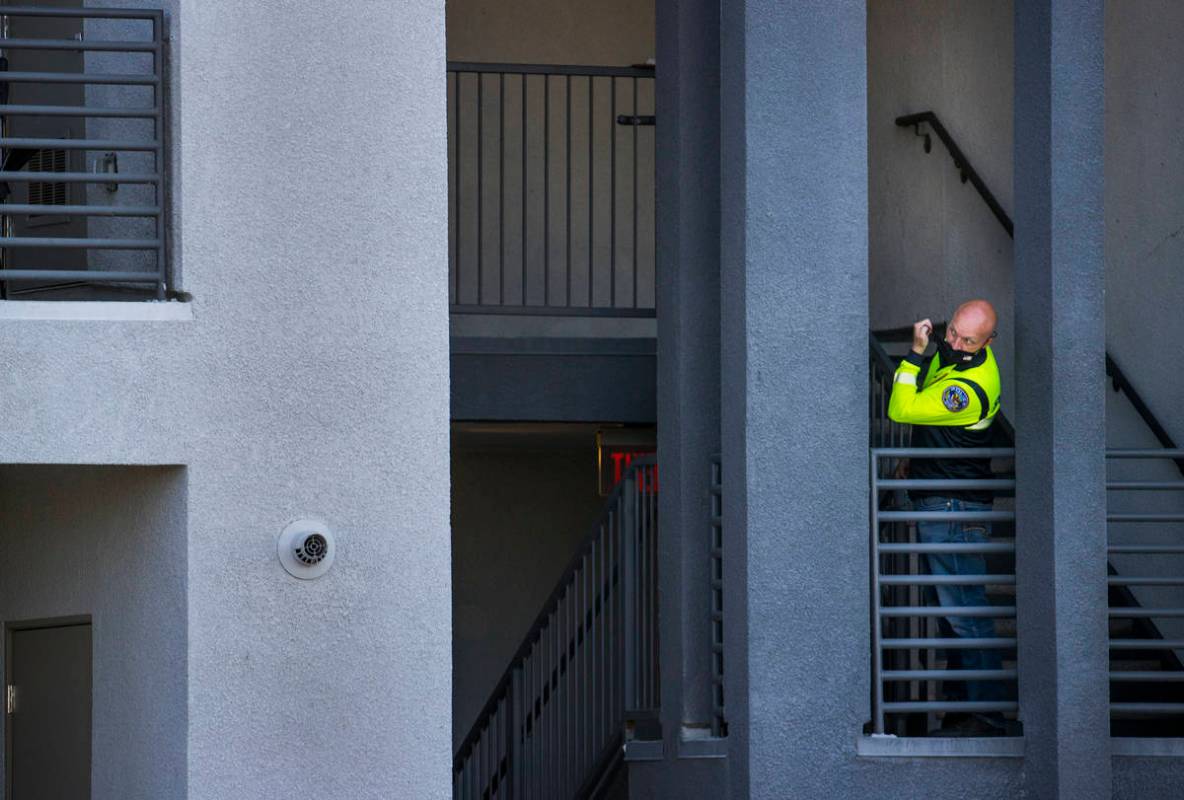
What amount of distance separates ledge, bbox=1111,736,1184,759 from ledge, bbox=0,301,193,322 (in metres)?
4.31

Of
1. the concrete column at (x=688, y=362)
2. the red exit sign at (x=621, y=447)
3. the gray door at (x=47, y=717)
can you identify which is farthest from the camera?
the red exit sign at (x=621, y=447)

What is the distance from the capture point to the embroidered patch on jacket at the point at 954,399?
7.94 meters

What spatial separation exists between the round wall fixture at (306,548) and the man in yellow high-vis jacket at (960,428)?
8.89ft

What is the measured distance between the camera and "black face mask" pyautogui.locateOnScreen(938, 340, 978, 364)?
805cm

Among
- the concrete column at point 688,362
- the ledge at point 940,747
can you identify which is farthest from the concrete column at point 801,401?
the concrete column at point 688,362

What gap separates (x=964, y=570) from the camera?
8.04m

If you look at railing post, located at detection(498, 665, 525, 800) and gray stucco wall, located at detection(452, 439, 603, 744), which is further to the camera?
gray stucco wall, located at detection(452, 439, 603, 744)

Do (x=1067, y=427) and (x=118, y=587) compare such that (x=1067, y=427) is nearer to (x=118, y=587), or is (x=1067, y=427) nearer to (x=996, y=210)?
(x=996, y=210)

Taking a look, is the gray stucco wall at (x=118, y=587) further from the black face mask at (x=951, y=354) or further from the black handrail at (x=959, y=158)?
the black handrail at (x=959, y=158)

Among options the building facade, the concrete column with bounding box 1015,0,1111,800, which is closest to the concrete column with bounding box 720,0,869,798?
the building facade

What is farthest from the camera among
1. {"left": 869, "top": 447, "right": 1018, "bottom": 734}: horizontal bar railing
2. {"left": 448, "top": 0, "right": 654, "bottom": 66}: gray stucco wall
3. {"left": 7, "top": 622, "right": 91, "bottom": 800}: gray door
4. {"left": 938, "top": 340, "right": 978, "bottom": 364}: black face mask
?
{"left": 448, "top": 0, "right": 654, "bottom": 66}: gray stucco wall

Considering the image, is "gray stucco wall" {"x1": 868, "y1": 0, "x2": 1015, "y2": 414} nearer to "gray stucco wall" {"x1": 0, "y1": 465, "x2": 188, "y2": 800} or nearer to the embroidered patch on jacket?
the embroidered patch on jacket

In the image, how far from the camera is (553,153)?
43.7ft

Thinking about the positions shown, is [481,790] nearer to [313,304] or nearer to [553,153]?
[553,153]
